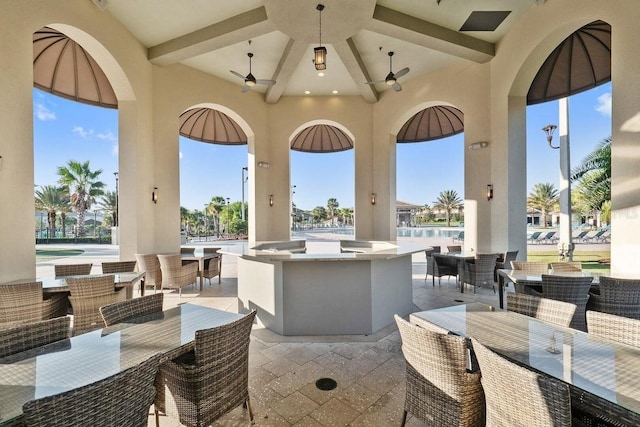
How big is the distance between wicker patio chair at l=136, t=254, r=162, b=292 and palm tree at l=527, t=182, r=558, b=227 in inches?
1249

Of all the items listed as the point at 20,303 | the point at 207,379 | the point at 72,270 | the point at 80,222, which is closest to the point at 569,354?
the point at 207,379

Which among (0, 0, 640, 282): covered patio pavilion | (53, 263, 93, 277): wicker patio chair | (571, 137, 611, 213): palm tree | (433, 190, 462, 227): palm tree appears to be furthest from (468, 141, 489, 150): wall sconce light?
(433, 190, 462, 227): palm tree

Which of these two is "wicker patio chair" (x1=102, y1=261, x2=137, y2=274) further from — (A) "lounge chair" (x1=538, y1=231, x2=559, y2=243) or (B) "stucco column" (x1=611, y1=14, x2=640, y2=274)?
(A) "lounge chair" (x1=538, y1=231, x2=559, y2=243)

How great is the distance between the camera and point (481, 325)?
2.23m

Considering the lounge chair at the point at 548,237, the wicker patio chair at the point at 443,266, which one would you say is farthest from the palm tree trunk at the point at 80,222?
the lounge chair at the point at 548,237

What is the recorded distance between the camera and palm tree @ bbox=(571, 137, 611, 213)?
1000 cm

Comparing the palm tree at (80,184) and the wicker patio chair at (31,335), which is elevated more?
the palm tree at (80,184)

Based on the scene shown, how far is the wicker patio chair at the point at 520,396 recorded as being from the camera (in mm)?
1282

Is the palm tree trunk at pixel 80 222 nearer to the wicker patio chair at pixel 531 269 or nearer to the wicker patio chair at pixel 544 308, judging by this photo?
the wicker patio chair at pixel 531 269

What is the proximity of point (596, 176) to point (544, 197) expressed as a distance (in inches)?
788

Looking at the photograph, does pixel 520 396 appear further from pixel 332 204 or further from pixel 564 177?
pixel 332 204

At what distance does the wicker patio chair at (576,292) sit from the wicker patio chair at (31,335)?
198 inches

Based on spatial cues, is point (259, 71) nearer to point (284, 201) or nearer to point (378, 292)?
point (284, 201)

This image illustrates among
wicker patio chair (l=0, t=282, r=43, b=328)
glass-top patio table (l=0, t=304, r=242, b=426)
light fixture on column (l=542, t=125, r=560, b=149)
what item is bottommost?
wicker patio chair (l=0, t=282, r=43, b=328)
